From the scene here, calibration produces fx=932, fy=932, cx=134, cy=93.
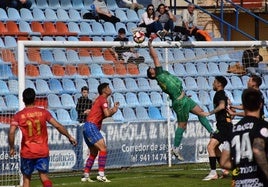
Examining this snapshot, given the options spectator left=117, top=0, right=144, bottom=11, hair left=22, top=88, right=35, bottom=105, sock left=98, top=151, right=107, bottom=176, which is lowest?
sock left=98, top=151, right=107, bottom=176

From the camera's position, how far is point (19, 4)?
27.1 m

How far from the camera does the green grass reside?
1820cm

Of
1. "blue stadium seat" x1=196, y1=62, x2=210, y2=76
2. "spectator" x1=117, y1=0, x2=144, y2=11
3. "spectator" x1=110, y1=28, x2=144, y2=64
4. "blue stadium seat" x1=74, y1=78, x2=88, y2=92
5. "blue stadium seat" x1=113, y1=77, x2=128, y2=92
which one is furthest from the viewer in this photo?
"spectator" x1=117, y1=0, x2=144, y2=11

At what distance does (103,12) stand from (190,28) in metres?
2.94

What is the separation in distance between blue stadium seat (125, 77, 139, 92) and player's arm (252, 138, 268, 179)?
15.5 metres

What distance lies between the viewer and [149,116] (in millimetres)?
24875

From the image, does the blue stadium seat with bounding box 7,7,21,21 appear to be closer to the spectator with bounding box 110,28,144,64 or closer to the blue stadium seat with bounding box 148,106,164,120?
the spectator with bounding box 110,28,144,64

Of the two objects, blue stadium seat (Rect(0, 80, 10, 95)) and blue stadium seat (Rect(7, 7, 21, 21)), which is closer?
blue stadium seat (Rect(0, 80, 10, 95))

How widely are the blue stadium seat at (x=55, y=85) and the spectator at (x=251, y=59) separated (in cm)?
484

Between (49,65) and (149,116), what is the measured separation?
299 centimetres

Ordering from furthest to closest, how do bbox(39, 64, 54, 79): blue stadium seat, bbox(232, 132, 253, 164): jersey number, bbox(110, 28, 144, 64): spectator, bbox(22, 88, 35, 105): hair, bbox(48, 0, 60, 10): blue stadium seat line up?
bbox(48, 0, 60, 10): blue stadium seat
bbox(39, 64, 54, 79): blue stadium seat
bbox(110, 28, 144, 64): spectator
bbox(22, 88, 35, 105): hair
bbox(232, 132, 253, 164): jersey number

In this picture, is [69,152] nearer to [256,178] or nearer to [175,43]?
[175,43]

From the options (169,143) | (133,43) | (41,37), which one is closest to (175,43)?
(133,43)

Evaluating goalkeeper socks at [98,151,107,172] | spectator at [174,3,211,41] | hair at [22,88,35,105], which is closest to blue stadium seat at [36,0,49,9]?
spectator at [174,3,211,41]
